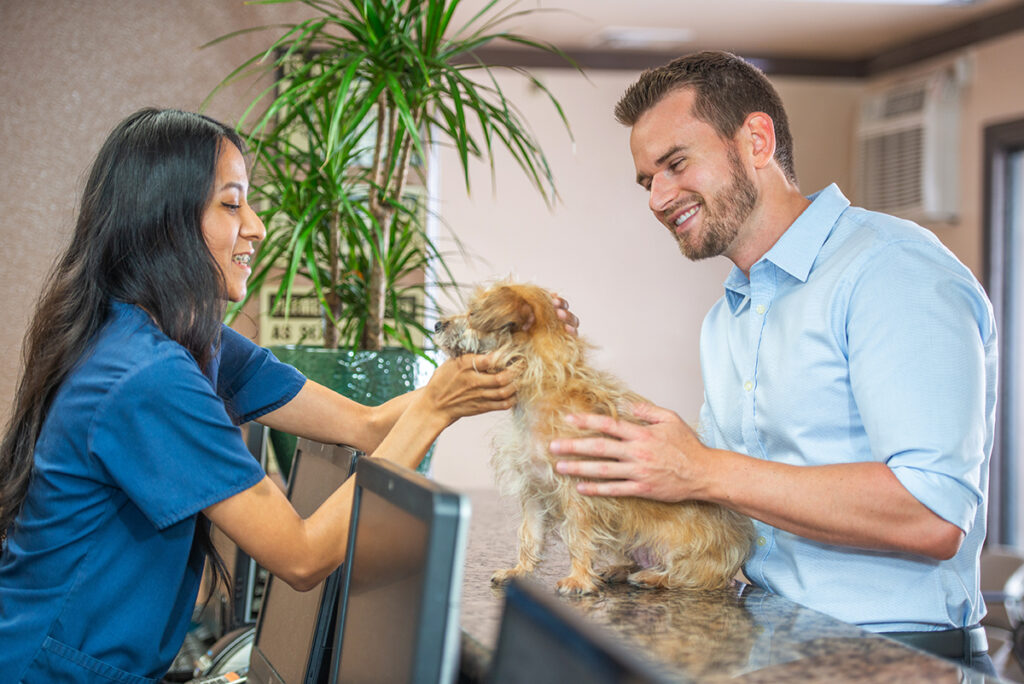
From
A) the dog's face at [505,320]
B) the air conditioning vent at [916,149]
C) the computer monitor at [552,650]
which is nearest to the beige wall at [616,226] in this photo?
the air conditioning vent at [916,149]

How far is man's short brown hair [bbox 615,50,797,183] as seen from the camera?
1644 mm

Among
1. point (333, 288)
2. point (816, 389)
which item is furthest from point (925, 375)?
point (333, 288)

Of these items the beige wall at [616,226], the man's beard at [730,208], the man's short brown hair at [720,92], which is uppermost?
the beige wall at [616,226]

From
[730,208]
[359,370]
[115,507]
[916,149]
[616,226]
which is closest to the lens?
[115,507]

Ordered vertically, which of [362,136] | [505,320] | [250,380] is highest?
[362,136]

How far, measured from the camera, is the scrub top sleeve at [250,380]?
1753mm

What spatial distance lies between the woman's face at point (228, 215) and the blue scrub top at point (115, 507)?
0.20 m

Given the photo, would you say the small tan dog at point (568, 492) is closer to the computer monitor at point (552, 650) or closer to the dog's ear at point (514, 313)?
the dog's ear at point (514, 313)

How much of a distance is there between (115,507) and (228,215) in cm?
50

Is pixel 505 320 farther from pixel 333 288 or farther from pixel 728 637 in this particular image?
pixel 333 288

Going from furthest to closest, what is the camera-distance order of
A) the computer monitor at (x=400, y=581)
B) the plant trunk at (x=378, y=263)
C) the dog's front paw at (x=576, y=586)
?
the plant trunk at (x=378, y=263) < the dog's front paw at (x=576, y=586) < the computer monitor at (x=400, y=581)

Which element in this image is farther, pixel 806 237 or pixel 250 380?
pixel 250 380

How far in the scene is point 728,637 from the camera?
1114 millimetres

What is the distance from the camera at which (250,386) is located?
1.77m
